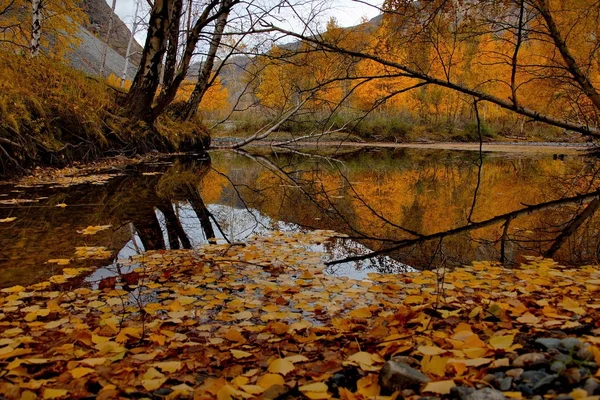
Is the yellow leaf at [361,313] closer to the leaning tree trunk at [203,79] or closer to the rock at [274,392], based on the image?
the rock at [274,392]

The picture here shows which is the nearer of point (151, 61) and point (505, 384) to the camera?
point (505, 384)

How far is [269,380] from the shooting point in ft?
3.94

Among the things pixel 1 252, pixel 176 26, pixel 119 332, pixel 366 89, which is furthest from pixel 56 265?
pixel 366 89

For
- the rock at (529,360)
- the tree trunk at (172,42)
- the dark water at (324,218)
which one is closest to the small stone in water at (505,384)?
the rock at (529,360)

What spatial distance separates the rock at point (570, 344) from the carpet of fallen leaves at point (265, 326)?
59 mm

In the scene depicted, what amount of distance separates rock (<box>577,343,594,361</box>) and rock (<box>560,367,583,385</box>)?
103 millimetres

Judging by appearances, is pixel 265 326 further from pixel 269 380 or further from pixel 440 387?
pixel 440 387

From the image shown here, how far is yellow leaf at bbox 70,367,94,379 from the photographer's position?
1.21 meters

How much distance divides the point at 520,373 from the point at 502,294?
107 cm

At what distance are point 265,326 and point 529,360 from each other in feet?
3.24

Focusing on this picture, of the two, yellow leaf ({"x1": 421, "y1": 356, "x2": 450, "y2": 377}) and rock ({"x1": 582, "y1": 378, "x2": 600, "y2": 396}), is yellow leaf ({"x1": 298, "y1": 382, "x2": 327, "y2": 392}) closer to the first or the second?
yellow leaf ({"x1": 421, "y1": 356, "x2": 450, "y2": 377})

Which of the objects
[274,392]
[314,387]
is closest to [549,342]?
[314,387]

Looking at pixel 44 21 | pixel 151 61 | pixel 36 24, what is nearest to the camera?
pixel 151 61

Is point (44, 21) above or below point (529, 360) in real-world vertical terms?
above
